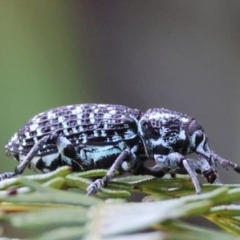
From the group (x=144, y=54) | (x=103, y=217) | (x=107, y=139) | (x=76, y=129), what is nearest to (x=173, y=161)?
(x=107, y=139)

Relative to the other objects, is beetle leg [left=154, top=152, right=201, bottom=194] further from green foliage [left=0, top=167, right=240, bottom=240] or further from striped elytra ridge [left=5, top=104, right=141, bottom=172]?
green foliage [left=0, top=167, right=240, bottom=240]

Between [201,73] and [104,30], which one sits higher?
[104,30]

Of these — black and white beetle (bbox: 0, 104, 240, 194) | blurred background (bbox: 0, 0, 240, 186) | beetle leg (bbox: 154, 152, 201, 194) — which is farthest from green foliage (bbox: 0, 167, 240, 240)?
blurred background (bbox: 0, 0, 240, 186)

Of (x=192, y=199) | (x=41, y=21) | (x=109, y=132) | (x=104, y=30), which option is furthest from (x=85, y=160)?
(x=104, y=30)

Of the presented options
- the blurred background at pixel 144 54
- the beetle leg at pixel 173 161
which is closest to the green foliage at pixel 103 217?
the beetle leg at pixel 173 161

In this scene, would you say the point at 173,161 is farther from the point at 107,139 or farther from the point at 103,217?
the point at 103,217

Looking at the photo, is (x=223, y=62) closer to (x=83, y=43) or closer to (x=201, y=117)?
(x=201, y=117)
